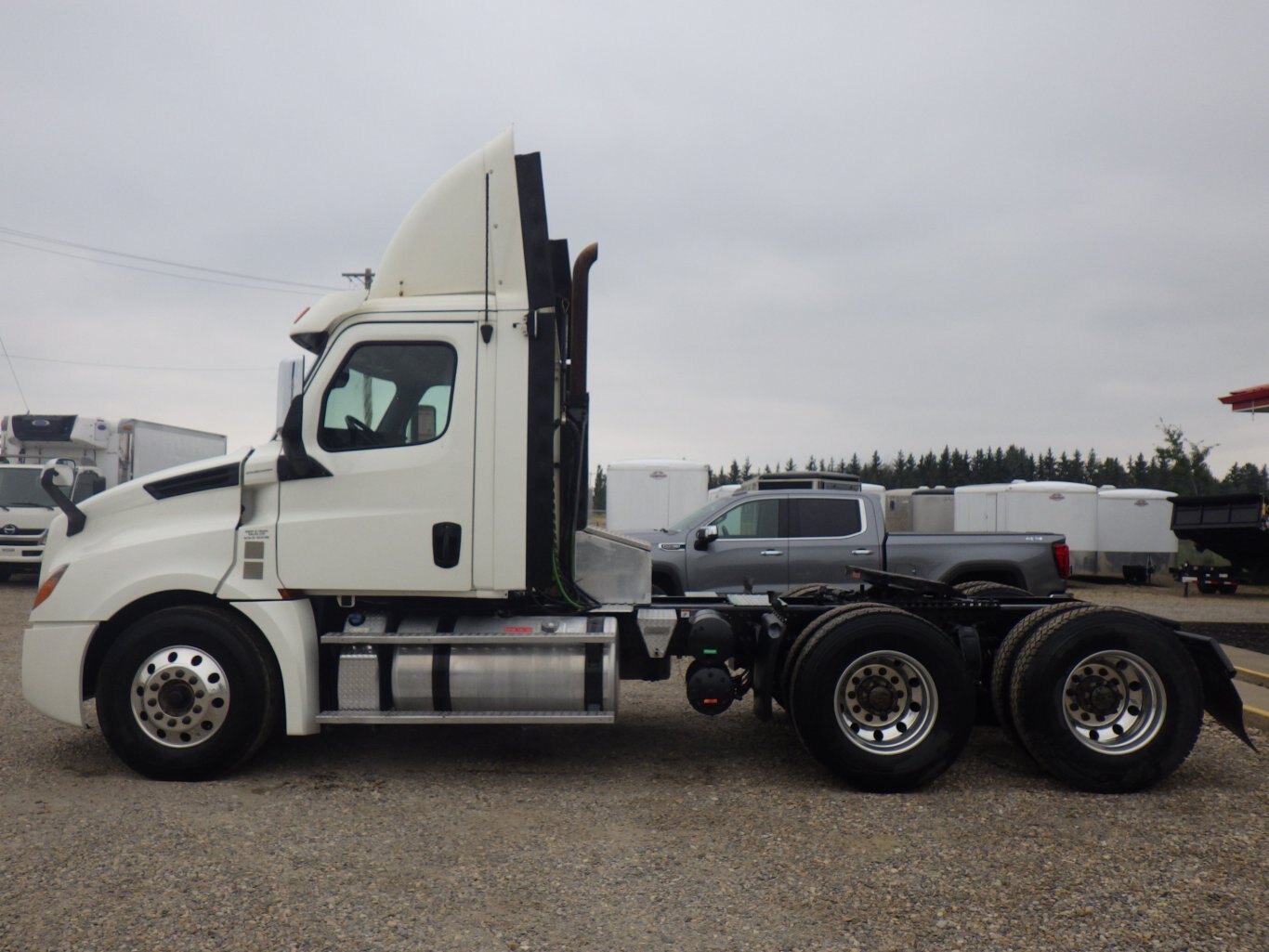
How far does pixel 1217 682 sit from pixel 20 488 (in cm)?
1969

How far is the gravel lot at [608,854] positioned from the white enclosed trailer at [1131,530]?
1973cm

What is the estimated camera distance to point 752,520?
39.4 feet

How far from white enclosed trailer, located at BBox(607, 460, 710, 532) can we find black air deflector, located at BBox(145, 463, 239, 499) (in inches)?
587

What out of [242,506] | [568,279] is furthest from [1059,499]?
[242,506]

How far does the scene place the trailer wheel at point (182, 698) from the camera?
18.3 feet

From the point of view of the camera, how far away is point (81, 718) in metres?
5.69

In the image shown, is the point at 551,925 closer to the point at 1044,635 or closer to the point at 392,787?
the point at 392,787

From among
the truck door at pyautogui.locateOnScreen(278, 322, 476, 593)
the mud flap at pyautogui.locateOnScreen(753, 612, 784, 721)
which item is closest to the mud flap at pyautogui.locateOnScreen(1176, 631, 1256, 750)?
the mud flap at pyautogui.locateOnScreen(753, 612, 784, 721)

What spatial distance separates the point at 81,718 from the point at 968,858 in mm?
4955

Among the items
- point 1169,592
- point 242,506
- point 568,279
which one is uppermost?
point 568,279

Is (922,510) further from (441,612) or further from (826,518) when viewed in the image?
(441,612)

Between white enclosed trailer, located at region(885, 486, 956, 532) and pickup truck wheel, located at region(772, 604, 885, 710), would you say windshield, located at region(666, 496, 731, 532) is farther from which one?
white enclosed trailer, located at region(885, 486, 956, 532)

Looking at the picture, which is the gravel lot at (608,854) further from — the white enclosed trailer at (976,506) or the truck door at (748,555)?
the white enclosed trailer at (976,506)

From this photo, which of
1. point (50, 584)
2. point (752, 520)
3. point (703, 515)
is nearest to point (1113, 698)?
point (50, 584)
